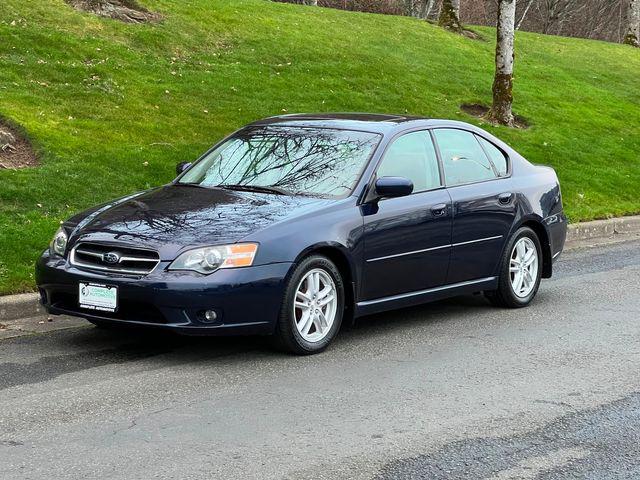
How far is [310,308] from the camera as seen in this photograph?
279 inches

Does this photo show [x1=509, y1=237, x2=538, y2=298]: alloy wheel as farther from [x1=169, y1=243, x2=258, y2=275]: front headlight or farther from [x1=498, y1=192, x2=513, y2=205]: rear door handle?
[x1=169, y1=243, x2=258, y2=275]: front headlight

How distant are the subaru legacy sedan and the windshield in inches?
0.5

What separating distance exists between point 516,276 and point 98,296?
12.2 ft

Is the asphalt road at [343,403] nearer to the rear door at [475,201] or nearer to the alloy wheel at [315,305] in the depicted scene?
the alloy wheel at [315,305]

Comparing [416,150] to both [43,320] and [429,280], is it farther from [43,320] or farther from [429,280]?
[43,320]

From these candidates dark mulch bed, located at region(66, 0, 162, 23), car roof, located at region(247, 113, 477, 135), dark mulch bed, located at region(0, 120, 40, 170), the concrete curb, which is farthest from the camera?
dark mulch bed, located at region(66, 0, 162, 23)

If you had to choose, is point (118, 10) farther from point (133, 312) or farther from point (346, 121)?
point (133, 312)

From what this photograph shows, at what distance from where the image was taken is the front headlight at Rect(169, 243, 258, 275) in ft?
21.7

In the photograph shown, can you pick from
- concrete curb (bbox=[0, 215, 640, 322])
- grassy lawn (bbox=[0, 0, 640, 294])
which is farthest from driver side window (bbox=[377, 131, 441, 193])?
concrete curb (bbox=[0, 215, 640, 322])

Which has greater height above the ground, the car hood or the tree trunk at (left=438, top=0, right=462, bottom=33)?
the tree trunk at (left=438, top=0, right=462, bottom=33)

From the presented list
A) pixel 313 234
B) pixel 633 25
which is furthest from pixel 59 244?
pixel 633 25

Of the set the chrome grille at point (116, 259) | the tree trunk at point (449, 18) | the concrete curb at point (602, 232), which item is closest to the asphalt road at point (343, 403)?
the chrome grille at point (116, 259)

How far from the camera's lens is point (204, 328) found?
6652 mm

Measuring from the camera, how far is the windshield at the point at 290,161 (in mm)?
7680
